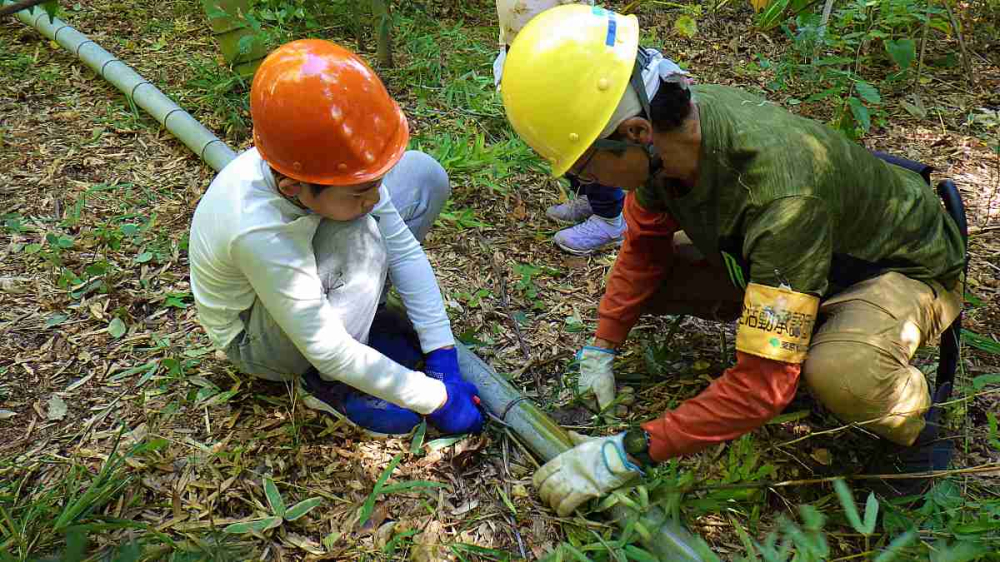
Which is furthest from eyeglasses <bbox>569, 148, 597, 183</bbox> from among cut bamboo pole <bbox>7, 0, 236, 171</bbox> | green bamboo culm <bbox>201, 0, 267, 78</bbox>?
green bamboo culm <bbox>201, 0, 267, 78</bbox>

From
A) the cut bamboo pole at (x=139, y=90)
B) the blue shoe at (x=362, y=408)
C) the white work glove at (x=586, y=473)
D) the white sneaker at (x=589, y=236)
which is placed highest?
the white work glove at (x=586, y=473)

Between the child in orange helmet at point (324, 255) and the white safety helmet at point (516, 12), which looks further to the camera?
the white safety helmet at point (516, 12)

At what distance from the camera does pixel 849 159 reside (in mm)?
1815

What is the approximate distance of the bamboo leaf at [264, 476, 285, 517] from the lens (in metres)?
1.92

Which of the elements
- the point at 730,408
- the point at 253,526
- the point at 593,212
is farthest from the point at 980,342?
the point at 253,526

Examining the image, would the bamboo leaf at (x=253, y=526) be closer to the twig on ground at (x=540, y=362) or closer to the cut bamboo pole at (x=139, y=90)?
the twig on ground at (x=540, y=362)

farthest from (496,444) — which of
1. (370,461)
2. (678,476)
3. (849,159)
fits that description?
(849,159)

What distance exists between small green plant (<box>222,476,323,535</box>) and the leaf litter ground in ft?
0.10

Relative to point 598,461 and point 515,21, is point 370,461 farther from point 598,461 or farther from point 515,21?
point 515,21

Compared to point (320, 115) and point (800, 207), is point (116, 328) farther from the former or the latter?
point (800, 207)

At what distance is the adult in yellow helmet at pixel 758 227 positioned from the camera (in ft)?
5.56

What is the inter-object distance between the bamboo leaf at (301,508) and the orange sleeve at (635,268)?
1057mm

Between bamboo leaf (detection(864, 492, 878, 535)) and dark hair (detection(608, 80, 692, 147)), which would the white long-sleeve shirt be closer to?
dark hair (detection(608, 80, 692, 147))

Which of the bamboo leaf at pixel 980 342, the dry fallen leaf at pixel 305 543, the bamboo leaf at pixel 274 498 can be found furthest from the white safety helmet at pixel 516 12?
the dry fallen leaf at pixel 305 543
